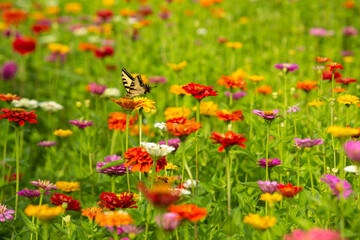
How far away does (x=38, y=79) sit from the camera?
5.00 m

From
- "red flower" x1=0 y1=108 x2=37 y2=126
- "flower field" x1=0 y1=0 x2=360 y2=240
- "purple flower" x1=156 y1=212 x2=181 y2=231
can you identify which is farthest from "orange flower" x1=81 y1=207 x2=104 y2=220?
"red flower" x1=0 y1=108 x2=37 y2=126

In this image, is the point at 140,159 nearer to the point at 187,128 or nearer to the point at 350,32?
the point at 187,128

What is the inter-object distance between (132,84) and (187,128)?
Answer: 2.82 feet

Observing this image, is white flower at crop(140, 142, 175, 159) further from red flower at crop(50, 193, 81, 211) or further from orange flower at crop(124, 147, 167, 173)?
A: red flower at crop(50, 193, 81, 211)

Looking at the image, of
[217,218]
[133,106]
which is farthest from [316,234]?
[133,106]

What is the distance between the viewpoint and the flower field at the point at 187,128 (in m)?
1.63

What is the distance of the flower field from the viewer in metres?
1.63

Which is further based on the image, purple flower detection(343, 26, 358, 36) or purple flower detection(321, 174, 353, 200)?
purple flower detection(343, 26, 358, 36)

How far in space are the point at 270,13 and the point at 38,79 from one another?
12.2 feet

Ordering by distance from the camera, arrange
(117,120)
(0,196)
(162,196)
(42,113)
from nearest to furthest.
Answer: (162,196), (117,120), (0,196), (42,113)

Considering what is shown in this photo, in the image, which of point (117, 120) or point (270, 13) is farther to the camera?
point (270, 13)

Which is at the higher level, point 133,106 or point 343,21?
point 343,21

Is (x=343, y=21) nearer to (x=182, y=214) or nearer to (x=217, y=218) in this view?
(x=217, y=218)

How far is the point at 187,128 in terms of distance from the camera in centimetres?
168
